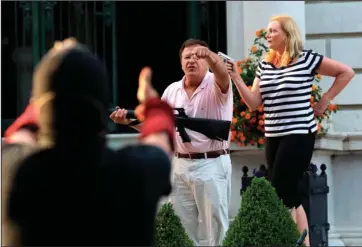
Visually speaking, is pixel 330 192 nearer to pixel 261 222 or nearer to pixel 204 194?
pixel 204 194

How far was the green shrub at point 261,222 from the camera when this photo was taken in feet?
16.7

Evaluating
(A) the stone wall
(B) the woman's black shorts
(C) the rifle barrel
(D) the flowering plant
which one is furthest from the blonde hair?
(A) the stone wall

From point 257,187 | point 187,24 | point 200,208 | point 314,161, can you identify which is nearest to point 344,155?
point 314,161

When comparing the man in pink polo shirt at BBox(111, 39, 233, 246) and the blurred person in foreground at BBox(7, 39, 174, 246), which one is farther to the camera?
the man in pink polo shirt at BBox(111, 39, 233, 246)

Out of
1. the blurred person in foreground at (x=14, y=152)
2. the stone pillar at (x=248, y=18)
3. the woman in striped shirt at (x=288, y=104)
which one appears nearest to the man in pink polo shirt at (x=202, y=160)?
the woman in striped shirt at (x=288, y=104)

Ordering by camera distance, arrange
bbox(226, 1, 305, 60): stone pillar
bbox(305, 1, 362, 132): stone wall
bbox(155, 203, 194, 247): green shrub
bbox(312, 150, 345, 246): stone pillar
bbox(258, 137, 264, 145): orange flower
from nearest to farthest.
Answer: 1. bbox(155, 203, 194, 247): green shrub
2. bbox(258, 137, 264, 145): orange flower
3. bbox(312, 150, 345, 246): stone pillar
4. bbox(226, 1, 305, 60): stone pillar
5. bbox(305, 1, 362, 132): stone wall

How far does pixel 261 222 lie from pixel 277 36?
164 centimetres

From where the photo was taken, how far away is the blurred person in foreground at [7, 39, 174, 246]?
9.11ft

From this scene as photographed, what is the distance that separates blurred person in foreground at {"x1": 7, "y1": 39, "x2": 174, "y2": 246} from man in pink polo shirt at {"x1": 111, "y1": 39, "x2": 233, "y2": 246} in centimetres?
308

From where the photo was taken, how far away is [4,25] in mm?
8969

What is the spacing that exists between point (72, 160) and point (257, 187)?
253 centimetres

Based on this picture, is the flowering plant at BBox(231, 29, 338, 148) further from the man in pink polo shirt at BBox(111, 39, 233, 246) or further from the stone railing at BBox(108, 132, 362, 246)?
the man in pink polo shirt at BBox(111, 39, 233, 246)

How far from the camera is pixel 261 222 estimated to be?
5129mm

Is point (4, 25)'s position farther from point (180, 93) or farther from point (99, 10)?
point (180, 93)
